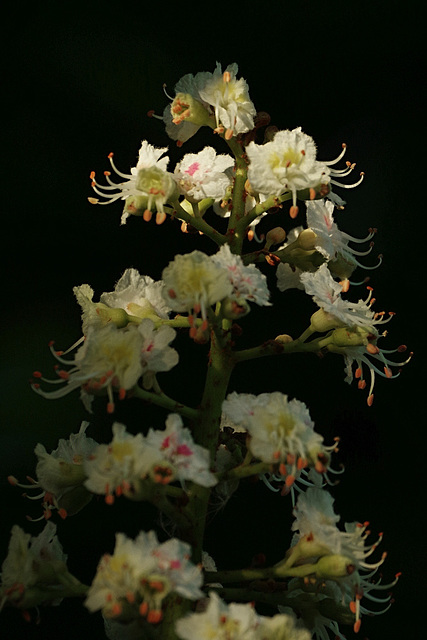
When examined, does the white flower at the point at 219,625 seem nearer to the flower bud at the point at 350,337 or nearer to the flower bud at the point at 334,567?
the flower bud at the point at 334,567

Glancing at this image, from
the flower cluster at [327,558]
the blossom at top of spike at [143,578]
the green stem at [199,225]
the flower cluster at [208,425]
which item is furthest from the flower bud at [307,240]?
the blossom at top of spike at [143,578]

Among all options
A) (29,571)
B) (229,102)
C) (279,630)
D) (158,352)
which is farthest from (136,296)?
(279,630)

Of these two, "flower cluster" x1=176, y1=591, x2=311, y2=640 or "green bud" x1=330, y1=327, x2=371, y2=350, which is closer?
"flower cluster" x1=176, y1=591, x2=311, y2=640

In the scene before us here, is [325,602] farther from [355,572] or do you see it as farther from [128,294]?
[128,294]

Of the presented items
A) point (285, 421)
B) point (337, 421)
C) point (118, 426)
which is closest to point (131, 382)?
point (118, 426)

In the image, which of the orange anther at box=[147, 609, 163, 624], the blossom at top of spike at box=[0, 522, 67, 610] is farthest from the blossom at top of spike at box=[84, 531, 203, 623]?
the blossom at top of spike at box=[0, 522, 67, 610]

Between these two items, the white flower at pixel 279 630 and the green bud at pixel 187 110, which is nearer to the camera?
the white flower at pixel 279 630

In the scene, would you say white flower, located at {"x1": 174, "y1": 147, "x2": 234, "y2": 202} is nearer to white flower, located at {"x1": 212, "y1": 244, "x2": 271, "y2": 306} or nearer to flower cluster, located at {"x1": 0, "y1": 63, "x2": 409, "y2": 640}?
flower cluster, located at {"x1": 0, "y1": 63, "x2": 409, "y2": 640}

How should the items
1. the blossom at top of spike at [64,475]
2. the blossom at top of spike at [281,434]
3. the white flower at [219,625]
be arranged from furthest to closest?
the blossom at top of spike at [64,475], the blossom at top of spike at [281,434], the white flower at [219,625]
